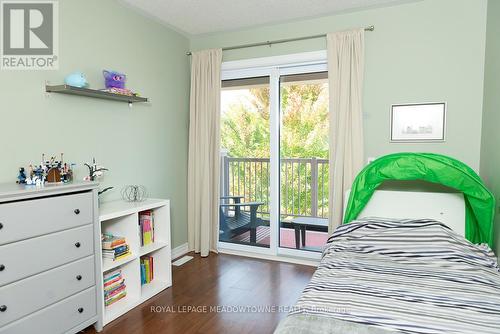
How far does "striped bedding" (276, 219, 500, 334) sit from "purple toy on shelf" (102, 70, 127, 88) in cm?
219

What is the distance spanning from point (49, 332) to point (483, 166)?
3.41 metres

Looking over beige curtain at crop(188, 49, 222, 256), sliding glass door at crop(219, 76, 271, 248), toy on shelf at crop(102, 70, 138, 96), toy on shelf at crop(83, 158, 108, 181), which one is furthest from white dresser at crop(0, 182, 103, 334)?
sliding glass door at crop(219, 76, 271, 248)

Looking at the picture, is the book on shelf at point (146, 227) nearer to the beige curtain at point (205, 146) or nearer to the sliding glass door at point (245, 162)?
the beige curtain at point (205, 146)

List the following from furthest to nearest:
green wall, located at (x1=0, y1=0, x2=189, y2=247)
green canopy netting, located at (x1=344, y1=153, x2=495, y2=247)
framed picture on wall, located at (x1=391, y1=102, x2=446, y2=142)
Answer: framed picture on wall, located at (x1=391, y1=102, x2=446, y2=142) → green canopy netting, located at (x1=344, y1=153, x2=495, y2=247) → green wall, located at (x1=0, y1=0, x2=189, y2=247)

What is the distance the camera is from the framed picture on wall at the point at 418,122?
9.52ft

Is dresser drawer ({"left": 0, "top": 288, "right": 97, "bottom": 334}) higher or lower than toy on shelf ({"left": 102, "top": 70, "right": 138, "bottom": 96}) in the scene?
lower

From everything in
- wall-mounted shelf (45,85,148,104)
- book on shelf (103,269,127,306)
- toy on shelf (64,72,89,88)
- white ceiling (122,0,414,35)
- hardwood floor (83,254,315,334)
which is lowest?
hardwood floor (83,254,315,334)

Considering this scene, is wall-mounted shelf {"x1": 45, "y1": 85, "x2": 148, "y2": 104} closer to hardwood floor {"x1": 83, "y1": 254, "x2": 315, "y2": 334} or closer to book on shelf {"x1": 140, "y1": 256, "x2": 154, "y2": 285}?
book on shelf {"x1": 140, "y1": 256, "x2": 154, "y2": 285}

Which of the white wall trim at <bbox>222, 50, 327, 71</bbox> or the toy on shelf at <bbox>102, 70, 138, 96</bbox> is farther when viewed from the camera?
the white wall trim at <bbox>222, 50, 327, 71</bbox>

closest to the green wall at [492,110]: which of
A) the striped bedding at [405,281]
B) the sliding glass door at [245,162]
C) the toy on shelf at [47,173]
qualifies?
the striped bedding at [405,281]

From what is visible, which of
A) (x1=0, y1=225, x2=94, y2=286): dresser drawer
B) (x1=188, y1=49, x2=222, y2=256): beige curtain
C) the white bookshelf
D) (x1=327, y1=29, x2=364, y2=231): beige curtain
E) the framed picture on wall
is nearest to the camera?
(x1=0, y1=225, x2=94, y2=286): dresser drawer

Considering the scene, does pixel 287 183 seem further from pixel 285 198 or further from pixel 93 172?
pixel 93 172

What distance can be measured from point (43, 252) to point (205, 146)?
2.10 m

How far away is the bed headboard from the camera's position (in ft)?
8.28
